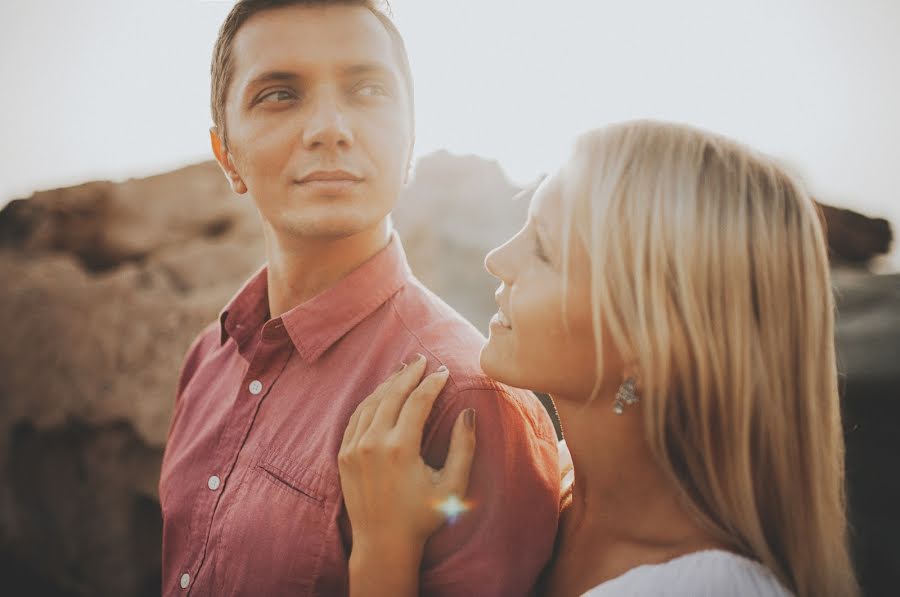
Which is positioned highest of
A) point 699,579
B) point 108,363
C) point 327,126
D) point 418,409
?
point 327,126

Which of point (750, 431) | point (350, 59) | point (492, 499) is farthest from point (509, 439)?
point (350, 59)

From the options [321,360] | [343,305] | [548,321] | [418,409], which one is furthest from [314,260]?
[548,321]

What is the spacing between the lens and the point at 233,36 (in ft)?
6.19

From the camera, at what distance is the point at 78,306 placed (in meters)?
4.08

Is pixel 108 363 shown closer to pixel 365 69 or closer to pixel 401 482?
pixel 365 69

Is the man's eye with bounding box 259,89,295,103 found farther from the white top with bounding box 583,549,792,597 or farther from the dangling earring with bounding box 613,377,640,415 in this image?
the white top with bounding box 583,549,792,597

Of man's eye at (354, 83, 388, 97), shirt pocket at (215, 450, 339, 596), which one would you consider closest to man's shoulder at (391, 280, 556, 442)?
shirt pocket at (215, 450, 339, 596)

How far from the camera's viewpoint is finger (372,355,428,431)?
136cm

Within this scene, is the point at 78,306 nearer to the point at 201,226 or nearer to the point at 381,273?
the point at 201,226

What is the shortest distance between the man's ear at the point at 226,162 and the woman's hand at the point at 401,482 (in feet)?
3.51

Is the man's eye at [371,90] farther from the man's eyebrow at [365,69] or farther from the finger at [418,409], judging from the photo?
the finger at [418,409]

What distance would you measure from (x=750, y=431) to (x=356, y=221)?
1.14 m

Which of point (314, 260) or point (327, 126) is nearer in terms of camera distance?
point (327, 126)

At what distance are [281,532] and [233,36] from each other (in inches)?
59.5
